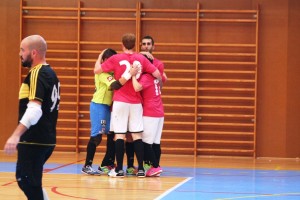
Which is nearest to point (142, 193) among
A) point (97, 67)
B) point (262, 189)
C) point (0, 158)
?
point (262, 189)

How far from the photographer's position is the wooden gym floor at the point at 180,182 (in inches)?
306

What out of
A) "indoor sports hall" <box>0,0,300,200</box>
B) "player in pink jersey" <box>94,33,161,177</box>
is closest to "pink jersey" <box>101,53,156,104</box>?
"player in pink jersey" <box>94,33,161,177</box>

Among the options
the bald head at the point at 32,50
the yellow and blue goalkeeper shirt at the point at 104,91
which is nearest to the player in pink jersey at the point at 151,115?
the yellow and blue goalkeeper shirt at the point at 104,91

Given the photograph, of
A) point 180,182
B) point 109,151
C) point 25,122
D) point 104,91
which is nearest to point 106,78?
point 104,91

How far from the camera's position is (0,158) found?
39.5 ft

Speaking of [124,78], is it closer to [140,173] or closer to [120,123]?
[120,123]

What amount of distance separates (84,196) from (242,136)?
611cm

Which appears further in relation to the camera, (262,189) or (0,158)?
(0,158)

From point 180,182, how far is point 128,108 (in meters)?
1.23

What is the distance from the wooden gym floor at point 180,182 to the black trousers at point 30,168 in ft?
7.34

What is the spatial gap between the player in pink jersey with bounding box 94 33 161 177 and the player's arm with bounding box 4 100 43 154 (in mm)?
4228

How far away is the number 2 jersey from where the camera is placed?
517cm

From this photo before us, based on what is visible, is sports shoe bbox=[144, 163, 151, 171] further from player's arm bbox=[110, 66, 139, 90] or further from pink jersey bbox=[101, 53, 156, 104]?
player's arm bbox=[110, 66, 139, 90]

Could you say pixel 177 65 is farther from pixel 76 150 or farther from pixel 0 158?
pixel 0 158
